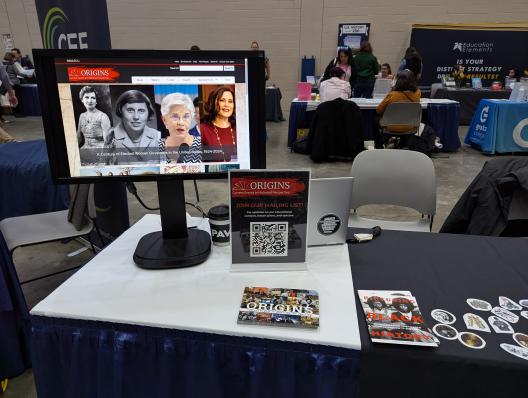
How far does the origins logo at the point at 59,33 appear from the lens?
2002 millimetres

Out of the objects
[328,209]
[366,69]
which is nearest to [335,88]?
[366,69]

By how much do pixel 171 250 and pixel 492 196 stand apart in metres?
1.32

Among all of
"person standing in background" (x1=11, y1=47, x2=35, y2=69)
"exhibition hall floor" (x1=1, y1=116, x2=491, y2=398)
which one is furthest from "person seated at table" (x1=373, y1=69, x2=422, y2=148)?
"person standing in background" (x1=11, y1=47, x2=35, y2=69)

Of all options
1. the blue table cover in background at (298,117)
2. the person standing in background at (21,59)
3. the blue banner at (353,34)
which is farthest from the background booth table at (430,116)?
the person standing in background at (21,59)

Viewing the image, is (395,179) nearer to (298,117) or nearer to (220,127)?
(220,127)

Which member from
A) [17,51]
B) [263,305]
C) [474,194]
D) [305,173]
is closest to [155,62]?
[305,173]

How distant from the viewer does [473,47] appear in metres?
7.24

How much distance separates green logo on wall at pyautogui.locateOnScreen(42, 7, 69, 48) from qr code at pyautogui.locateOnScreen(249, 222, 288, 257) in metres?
1.78

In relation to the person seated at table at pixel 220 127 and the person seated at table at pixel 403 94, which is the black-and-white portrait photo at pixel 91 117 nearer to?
the person seated at table at pixel 220 127

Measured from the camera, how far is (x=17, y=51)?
26.3 ft

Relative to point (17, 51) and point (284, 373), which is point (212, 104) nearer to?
point (284, 373)

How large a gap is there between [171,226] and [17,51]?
9.08m

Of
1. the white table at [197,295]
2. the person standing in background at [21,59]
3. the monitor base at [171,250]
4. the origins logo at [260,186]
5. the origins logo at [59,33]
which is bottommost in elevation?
the white table at [197,295]

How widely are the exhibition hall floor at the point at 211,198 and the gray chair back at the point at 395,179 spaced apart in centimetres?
66
